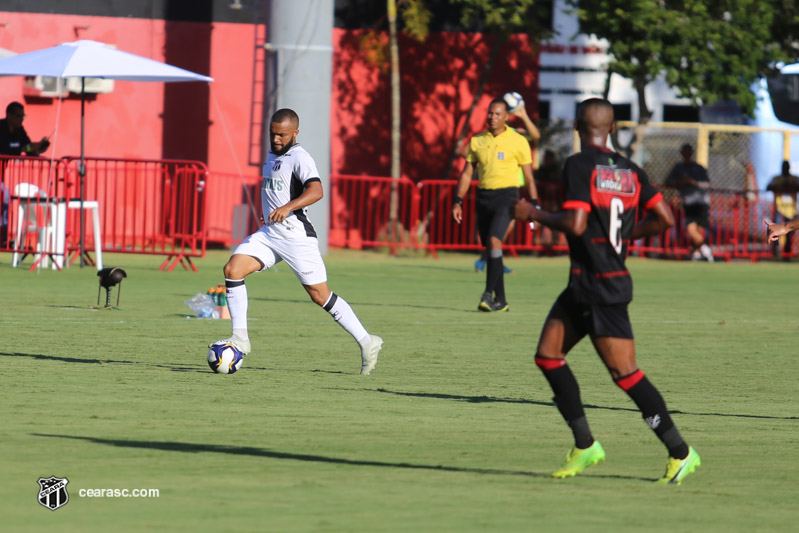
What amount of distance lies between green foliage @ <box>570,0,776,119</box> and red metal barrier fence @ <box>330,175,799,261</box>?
223cm

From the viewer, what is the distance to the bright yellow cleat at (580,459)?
690cm

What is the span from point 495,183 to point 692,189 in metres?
9.87

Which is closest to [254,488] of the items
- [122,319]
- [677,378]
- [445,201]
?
[677,378]

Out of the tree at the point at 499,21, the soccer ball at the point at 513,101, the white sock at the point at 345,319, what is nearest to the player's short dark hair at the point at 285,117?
the white sock at the point at 345,319

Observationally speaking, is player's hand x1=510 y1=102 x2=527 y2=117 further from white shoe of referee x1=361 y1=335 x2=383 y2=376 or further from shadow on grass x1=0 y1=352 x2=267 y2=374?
shadow on grass x1=0 y1=352 x2=267 y2=374

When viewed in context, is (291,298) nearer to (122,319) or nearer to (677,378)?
(122,319)

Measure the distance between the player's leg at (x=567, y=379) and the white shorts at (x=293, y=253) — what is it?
3.71 meters

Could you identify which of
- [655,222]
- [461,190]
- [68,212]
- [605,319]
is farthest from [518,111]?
[605,319]

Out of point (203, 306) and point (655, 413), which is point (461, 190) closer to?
point (203, 306)

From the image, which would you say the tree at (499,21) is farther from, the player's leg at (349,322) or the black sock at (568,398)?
the black sock at (568,398)

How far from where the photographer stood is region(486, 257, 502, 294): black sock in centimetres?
1530

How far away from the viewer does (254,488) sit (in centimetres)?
647

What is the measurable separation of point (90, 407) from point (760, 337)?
755 cm

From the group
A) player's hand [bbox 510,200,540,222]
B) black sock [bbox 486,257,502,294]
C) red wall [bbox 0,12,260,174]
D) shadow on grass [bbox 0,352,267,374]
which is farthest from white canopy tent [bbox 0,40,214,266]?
player's hand [bbox 510,200,540,222]
